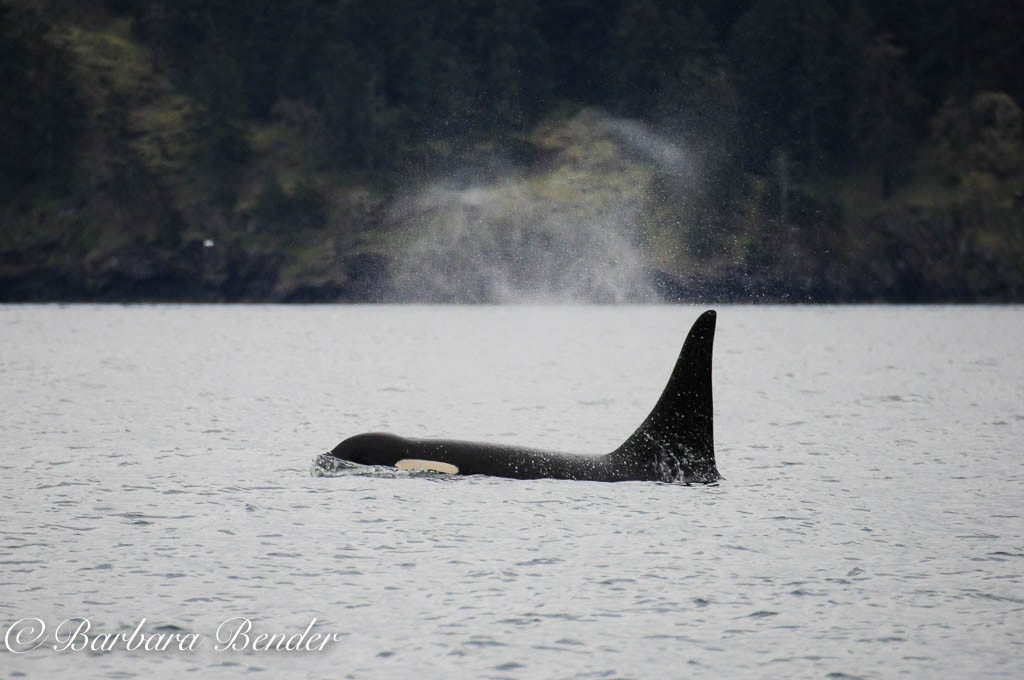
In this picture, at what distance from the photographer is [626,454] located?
21.1 meters

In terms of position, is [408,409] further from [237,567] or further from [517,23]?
[517,23]

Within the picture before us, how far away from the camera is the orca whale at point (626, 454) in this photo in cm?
1998

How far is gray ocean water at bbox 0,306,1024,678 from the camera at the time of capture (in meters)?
12.0

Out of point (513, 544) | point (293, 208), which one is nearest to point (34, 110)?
point (293, 208)

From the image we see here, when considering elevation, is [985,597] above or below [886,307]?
below

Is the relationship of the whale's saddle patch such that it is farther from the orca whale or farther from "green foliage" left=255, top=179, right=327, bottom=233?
"green foliage" left=255, top=179, right=327, bottom=233

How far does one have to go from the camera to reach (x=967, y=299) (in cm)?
15925

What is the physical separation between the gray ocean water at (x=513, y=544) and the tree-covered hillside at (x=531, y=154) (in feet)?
390

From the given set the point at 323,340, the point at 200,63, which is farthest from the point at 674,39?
the point at 323,340

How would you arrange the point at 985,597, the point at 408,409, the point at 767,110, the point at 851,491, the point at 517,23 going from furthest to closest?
1. the point at 517,23
2. the point at 767,110
3. the point at 408,409
4. the point at 851,491
5. the point at 985,597

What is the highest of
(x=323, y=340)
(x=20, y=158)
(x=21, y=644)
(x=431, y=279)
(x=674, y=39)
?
(x=674, y=39)

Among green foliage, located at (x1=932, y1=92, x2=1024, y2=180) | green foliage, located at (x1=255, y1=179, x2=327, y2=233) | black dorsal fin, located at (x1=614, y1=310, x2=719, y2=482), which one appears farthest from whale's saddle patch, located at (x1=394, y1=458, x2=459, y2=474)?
green foliage, located at (x1=932, y1=92, x2=1024, y2=180)

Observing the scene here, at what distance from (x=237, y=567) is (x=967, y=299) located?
157395 mm

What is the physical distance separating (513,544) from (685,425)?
15.6 feet
